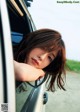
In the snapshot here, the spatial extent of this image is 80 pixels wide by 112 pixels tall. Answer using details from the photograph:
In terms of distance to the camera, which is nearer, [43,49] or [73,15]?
[43,49]

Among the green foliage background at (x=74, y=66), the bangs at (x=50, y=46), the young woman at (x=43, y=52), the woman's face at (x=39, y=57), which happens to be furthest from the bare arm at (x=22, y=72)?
the green foliage background at (x=74, y=66)

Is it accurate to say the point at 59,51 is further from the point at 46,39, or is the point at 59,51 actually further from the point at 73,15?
the point at 73,15

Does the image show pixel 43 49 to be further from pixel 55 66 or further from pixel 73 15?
pixel 73 15

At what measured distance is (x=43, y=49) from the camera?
1.90 m

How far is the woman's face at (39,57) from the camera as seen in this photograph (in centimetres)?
182

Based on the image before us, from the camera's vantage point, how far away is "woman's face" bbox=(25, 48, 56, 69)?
1821 mm

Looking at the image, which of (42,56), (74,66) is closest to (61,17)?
(74,66)

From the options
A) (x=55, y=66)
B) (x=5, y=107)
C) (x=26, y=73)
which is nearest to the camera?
(x=5, y=107)

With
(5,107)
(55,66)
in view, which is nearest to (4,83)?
(5,107)

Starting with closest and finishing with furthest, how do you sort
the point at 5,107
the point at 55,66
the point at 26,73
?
the point at 5,107
the point at 26,73
the point at 55,66

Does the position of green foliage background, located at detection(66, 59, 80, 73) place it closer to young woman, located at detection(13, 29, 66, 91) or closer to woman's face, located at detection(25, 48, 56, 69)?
young woman, located at detection(13, 29, 66, 91)

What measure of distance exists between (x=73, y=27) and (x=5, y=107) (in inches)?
373

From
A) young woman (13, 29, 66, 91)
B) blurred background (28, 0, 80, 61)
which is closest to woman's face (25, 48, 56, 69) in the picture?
young woman (13, 29, 66, 91)

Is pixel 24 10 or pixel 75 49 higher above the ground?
pixel 24 10
